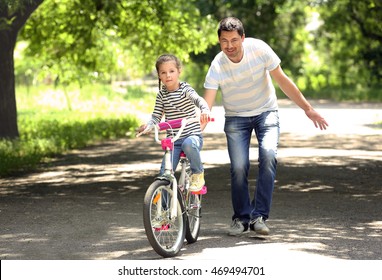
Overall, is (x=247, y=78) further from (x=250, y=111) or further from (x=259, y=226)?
(x=259, y=226)

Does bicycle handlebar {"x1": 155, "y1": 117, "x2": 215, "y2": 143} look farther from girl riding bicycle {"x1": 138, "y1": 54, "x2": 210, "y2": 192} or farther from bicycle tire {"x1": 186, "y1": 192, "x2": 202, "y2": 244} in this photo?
bicycle tire {"x1": 186, "y1": 192, "x2": 202, "y2": 244}

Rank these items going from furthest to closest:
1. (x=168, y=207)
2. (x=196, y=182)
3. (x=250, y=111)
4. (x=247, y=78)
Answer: (x=250, y=111) → (x=247, y=78) → (x=196, y=182) → (x=168, y=207)

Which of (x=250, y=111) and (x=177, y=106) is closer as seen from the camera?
(x=177, y=106)

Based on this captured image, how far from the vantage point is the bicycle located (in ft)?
25.9

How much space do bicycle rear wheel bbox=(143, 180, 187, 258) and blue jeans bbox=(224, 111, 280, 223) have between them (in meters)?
0.90

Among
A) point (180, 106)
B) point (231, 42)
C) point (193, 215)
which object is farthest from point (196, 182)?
point (231, 42)

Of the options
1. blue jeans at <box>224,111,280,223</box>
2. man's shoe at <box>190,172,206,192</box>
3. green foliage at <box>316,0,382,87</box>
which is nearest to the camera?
man's shoe at <box>190,172,206,192</box>

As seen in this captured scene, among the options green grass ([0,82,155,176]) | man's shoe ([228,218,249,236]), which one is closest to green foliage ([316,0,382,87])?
green grass ([0,82,155,176])

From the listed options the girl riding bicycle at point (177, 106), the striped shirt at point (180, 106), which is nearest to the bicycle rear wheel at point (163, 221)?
the girl riding bicycle at point (177, 106)

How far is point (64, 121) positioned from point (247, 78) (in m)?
19.5

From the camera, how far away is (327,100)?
49.8m

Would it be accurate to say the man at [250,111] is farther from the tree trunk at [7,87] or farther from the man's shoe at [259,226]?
the tree trunk at [7,87]

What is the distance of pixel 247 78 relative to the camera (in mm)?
9039

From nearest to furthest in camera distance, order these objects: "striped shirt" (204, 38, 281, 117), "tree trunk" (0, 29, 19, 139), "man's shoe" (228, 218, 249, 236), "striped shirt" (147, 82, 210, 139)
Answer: "striped shirt" (147, 82, 210, 139), "striped shirt" (204, 38, 281, 117), "man's shoe" (228, 218, 249, 236), "tree trunk" (0, 29, 19, 139)
